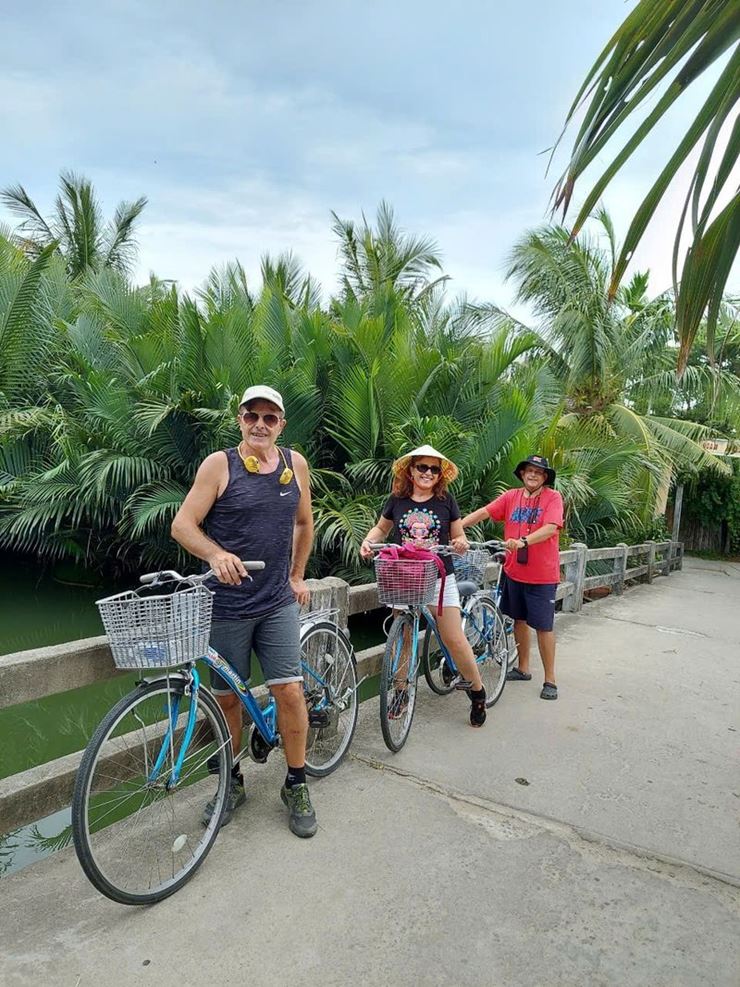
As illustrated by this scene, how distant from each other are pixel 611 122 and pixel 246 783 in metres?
3.38

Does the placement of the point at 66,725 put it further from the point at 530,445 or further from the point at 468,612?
the point at 530,445

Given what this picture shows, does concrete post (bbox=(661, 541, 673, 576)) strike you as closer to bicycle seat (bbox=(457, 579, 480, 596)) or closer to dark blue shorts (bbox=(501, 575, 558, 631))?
dark blue shorts (bbox=(501, 575, 558, 631))

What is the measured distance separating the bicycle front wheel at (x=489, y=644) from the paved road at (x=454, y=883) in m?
0.47

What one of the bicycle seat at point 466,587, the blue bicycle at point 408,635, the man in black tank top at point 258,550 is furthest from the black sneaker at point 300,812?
the bicycle seat at point 466,587

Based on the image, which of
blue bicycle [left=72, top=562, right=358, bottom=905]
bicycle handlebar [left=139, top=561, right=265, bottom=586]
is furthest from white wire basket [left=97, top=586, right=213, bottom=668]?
bicycle handlebar [left=139, top=561, right=265, bottom=586]

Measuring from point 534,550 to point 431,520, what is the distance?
148cm

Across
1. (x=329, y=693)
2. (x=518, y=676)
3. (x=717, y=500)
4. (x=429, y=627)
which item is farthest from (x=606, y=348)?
(x=329, y=693)

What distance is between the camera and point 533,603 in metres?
5.55

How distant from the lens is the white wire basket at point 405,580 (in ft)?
12.9

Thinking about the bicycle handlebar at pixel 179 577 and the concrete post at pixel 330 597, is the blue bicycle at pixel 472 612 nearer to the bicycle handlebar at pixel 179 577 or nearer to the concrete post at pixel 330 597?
the concrete post at pixel 330 597

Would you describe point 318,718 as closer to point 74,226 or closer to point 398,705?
point 398,705

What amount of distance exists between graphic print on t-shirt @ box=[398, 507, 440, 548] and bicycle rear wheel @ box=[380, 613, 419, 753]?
0.46 meters

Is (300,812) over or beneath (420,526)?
beneath

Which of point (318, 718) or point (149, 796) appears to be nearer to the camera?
point (149, 796)
